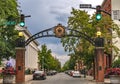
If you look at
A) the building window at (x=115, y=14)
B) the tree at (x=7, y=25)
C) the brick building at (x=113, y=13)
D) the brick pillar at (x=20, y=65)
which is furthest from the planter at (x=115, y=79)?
the building window at (x=115, y=14)

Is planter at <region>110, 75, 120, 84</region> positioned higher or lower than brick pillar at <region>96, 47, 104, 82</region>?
lower

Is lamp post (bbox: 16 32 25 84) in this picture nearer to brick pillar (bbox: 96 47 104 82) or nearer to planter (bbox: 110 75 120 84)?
brick pillar (bbox: 96 47 104 82)

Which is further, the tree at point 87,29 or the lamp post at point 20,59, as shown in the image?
the tree at point 87,29

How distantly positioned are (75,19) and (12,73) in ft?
69.9

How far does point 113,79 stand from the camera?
3872cm

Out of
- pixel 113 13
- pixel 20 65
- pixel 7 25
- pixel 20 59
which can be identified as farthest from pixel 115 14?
pixel 7 25

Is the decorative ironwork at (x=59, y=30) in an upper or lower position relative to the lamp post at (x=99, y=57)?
upper

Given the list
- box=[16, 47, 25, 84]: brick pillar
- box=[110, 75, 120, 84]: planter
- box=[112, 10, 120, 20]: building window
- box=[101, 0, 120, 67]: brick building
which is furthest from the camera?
box=[112, 10, 120, 20]: building window

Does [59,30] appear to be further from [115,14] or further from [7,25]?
[115,14]

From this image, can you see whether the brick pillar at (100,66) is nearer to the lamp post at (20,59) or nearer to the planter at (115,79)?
the planter at (115,79)

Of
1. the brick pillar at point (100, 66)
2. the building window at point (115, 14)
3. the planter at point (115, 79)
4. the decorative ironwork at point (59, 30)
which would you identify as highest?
→ the building window at point (115, 14)

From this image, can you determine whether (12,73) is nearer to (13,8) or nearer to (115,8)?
(13,8)

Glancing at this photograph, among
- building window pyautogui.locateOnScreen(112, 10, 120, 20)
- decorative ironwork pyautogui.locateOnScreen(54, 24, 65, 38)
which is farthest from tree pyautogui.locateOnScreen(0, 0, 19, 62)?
building window pyautogui.locateOnScreen(112, 10, 120, 20)

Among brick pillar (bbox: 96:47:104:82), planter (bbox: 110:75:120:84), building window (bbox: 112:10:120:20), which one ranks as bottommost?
planter (bbox: 110:75:120:84)
